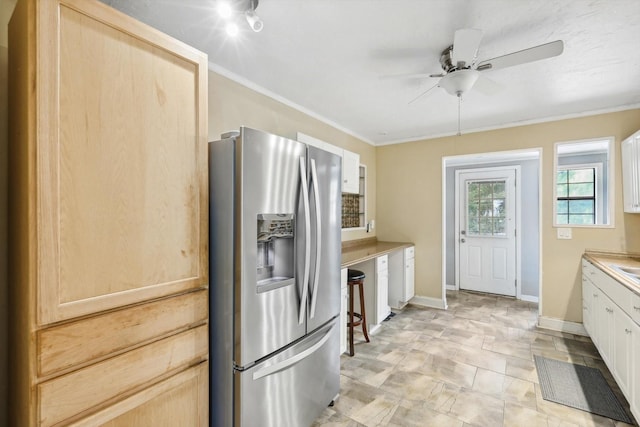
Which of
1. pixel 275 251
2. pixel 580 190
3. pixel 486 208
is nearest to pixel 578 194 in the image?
pixel 580 190

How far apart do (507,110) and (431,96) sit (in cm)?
107

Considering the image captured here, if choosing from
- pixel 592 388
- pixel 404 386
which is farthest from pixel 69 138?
pixel 592 388

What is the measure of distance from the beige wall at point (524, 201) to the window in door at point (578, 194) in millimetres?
623

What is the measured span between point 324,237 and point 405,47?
1377 mm

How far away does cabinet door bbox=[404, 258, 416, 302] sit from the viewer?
4105mm

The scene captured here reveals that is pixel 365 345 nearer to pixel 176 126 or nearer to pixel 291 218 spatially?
pixel 291 218

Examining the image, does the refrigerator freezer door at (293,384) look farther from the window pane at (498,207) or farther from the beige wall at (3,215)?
the window pane at (498,207)

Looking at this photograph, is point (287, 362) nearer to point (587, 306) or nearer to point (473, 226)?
point (587, 306)

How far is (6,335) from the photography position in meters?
1.27

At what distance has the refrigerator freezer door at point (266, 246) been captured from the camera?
4.82 feet

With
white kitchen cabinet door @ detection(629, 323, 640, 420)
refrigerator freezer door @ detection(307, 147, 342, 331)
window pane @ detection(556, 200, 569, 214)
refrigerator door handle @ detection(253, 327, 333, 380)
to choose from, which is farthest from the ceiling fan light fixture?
window pane @ detection(556, 200, 569, 214)

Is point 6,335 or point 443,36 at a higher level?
point 443,36

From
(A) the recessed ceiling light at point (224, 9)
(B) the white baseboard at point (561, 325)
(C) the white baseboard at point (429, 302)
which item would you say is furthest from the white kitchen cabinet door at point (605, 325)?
(A) the recessed ceiling light at point (224, 9)

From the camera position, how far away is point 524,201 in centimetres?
484
